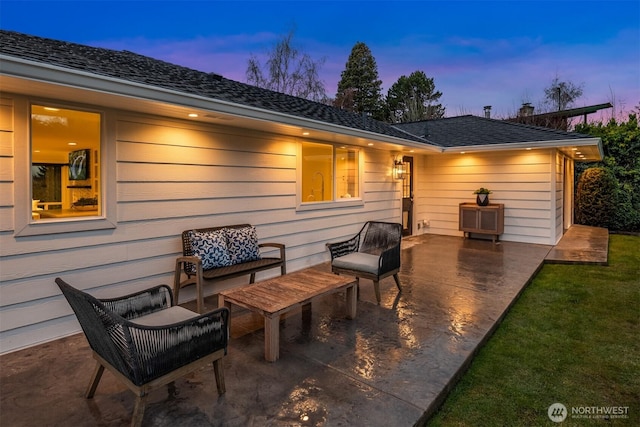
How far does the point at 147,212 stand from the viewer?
13.0 feet

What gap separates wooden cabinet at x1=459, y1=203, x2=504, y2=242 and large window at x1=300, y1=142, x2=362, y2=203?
3120mm

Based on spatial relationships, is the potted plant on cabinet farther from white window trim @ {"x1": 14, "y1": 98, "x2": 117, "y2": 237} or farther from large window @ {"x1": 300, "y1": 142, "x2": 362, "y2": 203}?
white window trim @ {"x1": 14, "y1": 98, "x2": 117, "y2": 237}

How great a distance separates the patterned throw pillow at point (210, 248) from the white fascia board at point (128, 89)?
1441 mm

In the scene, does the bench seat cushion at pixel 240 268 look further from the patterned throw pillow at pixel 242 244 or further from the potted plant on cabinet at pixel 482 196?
the potted plant on cabinet at pixel 482 196

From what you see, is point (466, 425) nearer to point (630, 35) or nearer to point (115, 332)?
point (115, 332)

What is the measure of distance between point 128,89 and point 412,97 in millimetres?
22556

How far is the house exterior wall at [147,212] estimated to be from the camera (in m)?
3.07

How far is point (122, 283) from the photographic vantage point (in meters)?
3.77

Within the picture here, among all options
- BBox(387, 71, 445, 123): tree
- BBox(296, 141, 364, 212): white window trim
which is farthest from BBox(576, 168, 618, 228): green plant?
BBox(387, 71, 445, 123): tree

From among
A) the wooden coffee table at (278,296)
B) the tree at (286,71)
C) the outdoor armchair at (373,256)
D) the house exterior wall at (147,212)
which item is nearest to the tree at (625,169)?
the outdoor armchair at (373,256)

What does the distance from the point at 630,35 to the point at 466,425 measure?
1973 cm

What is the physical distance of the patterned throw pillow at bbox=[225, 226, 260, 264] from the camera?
4.48m

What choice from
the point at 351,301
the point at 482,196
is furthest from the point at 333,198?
the point at 482,196

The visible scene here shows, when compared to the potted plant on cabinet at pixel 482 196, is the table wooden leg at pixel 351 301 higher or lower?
lower
